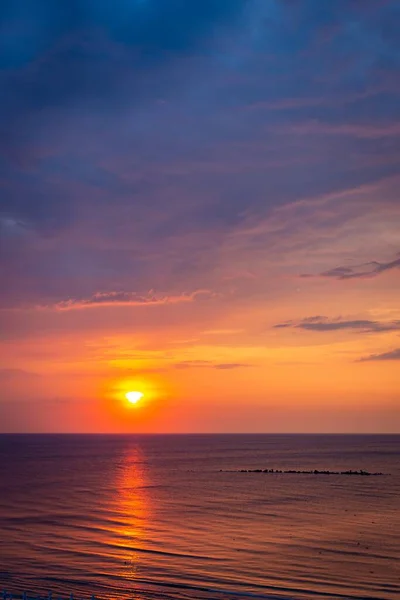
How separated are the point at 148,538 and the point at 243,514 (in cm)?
1801

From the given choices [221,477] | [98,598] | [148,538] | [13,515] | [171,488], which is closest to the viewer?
[98,598]

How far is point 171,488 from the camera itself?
102m

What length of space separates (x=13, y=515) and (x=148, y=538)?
836 inches

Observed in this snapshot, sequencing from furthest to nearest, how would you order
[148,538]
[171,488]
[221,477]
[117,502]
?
[221,477], [171,488], [117,502], [148,538]

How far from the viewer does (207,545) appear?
49.5 metres

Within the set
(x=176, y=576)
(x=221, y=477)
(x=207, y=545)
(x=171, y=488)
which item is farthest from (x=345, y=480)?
(x=176, y=576)

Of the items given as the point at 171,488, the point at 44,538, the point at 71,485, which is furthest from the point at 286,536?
the point at 71,485

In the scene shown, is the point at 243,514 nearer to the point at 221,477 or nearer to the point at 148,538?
the point at 148,538

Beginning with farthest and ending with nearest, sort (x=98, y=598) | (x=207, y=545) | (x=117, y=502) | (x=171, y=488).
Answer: (x=171, y=488) → (x=117, y=502) → (x=207, y=545) → (x=98, y=598)

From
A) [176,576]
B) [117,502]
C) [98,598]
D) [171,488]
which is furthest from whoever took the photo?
[171,488]

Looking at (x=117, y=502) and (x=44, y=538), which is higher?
(x=117, y=502)

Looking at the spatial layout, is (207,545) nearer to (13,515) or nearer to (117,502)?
(13,515)

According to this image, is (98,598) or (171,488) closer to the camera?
(98,598)

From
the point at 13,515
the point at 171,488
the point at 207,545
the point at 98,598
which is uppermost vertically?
the point at 171,488
